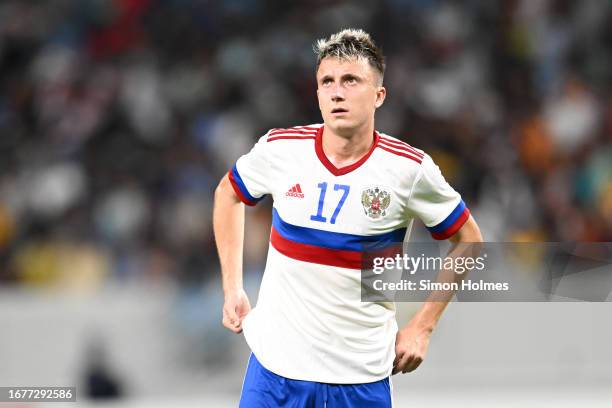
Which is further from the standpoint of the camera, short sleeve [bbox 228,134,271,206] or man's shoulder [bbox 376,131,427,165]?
short sleeve [bbox 228,134,271,206]

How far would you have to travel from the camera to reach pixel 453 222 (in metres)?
4.31

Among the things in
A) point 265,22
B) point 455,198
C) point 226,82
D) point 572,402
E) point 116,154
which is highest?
point 265,22

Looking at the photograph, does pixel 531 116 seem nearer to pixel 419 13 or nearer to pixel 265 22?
pixel 419 13

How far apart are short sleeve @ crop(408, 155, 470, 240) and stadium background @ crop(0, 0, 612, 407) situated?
8.94 feet

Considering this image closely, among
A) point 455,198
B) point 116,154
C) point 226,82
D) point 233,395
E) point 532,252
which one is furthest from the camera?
point 226,82

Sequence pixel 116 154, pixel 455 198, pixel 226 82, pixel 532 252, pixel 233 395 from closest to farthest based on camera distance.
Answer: pixel 455 198 < pixel 532 252 < pixel 233 395 < pixel 116 154 < pixel 226 82

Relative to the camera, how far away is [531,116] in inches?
428

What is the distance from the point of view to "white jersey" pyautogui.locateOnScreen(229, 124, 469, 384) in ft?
13.8

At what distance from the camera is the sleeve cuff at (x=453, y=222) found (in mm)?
4309

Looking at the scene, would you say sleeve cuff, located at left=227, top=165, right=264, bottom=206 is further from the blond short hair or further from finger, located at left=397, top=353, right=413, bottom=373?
finger, located at left=397, top=353, right=413, bottom=373

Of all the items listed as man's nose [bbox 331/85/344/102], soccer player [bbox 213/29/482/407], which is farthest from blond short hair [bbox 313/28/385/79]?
man's nose [bbox 331/85/344/102]

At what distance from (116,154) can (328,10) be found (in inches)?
115

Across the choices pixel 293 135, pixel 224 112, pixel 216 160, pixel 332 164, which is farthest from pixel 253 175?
pixel 224 112

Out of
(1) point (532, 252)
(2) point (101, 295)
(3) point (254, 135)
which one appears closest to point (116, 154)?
(3) point (254, 135)
